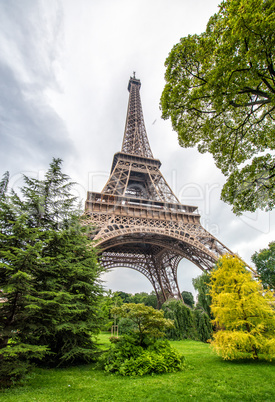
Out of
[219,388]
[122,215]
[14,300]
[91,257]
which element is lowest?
[219,388]

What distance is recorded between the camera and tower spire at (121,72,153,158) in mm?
34062

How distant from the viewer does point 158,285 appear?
106 ft

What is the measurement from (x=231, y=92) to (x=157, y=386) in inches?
313

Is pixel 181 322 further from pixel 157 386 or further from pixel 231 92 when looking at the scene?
pixel 231 92

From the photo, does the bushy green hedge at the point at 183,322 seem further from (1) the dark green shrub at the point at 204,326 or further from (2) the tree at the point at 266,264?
(2) the tree at the point at 266,264

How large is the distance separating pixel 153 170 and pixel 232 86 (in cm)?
2524

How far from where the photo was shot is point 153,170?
3058 centimetres

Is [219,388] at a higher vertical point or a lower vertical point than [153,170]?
lower

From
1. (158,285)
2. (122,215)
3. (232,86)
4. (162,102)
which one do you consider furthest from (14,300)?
(158,285)

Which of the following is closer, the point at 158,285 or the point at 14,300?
the point at 14,300

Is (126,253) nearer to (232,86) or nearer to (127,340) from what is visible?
(127,340)

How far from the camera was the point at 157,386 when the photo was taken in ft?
18.5

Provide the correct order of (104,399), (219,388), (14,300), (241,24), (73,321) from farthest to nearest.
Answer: (73,321)
(14,300)
(219,388)
(104,399)
(241,24)

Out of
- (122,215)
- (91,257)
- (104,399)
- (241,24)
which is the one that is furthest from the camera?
(122,215)
